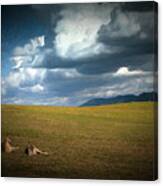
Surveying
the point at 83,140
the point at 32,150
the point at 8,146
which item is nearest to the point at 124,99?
the point at 83,140

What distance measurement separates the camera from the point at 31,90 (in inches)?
162

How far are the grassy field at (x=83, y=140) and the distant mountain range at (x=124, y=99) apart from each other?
0.03m

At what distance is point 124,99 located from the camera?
4.01m

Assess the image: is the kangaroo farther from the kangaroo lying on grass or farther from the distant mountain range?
the distant mountain range

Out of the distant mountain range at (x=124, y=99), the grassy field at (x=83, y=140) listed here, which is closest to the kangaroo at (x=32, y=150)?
the grassy field at (x=83, y=140)

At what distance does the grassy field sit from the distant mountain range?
3 cm

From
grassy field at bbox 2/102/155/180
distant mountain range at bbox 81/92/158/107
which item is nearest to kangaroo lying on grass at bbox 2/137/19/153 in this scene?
grassy field at bbox 2/102/155/180

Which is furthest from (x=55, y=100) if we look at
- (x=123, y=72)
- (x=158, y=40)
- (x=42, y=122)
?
(x=158, y=40)

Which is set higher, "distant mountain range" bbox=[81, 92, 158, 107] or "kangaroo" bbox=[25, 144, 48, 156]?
"distant mountain range" bbox=[81, 92, 158, 107]

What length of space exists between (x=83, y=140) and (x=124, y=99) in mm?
406

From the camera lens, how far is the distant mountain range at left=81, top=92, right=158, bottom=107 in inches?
156

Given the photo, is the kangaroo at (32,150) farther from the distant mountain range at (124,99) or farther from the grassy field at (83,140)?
the distant mountain range at (124,99)

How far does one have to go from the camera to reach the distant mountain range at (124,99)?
13.0 feet

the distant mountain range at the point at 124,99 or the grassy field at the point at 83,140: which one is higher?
the distant mountain range at the point at 124,99
